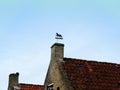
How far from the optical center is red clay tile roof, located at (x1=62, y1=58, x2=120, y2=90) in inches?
1112

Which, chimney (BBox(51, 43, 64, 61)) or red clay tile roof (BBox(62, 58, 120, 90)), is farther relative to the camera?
chimney (BBox(51, 43, 64, 61))

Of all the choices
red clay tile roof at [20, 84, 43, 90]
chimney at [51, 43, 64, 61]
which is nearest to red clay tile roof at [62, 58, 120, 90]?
chimney at [51, 43, 64, 61]

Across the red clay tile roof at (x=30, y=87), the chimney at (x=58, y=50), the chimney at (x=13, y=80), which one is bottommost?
the red clay tile roof at (x=30, y=87)

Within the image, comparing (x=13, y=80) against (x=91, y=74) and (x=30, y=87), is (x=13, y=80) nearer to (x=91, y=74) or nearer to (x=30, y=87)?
(x=30, y=87)

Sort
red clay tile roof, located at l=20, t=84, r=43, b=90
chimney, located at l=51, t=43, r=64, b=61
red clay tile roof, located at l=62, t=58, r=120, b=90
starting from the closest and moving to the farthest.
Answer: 1. red clay tile roof, located at l=62, t=58, r=120, b=90
2. chimney, located at l=51, t=43, r=64, b=61
3. red clay tile roof, located at l=20, t=84, r=43, b=90

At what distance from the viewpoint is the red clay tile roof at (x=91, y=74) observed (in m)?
28.2

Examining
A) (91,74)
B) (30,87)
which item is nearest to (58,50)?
(91,74)

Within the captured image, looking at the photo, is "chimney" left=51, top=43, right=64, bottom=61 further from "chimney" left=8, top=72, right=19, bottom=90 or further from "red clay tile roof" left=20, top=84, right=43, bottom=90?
"chimney" left=8, top=72, right=19, bottom=90

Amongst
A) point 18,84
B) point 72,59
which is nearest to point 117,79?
point 72,59

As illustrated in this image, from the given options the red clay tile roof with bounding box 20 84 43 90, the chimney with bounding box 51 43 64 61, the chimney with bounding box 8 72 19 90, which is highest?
→ the chimney with bounding box 51 43 64 61

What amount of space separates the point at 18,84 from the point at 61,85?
34.6 ft

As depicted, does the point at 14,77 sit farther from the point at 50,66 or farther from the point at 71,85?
the point at 71,85

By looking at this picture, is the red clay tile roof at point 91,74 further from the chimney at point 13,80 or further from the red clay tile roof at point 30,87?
the chimney at point 13,80

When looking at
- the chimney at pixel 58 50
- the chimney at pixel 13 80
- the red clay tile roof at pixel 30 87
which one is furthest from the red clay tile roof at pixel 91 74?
the chimney at pixel 13 80
